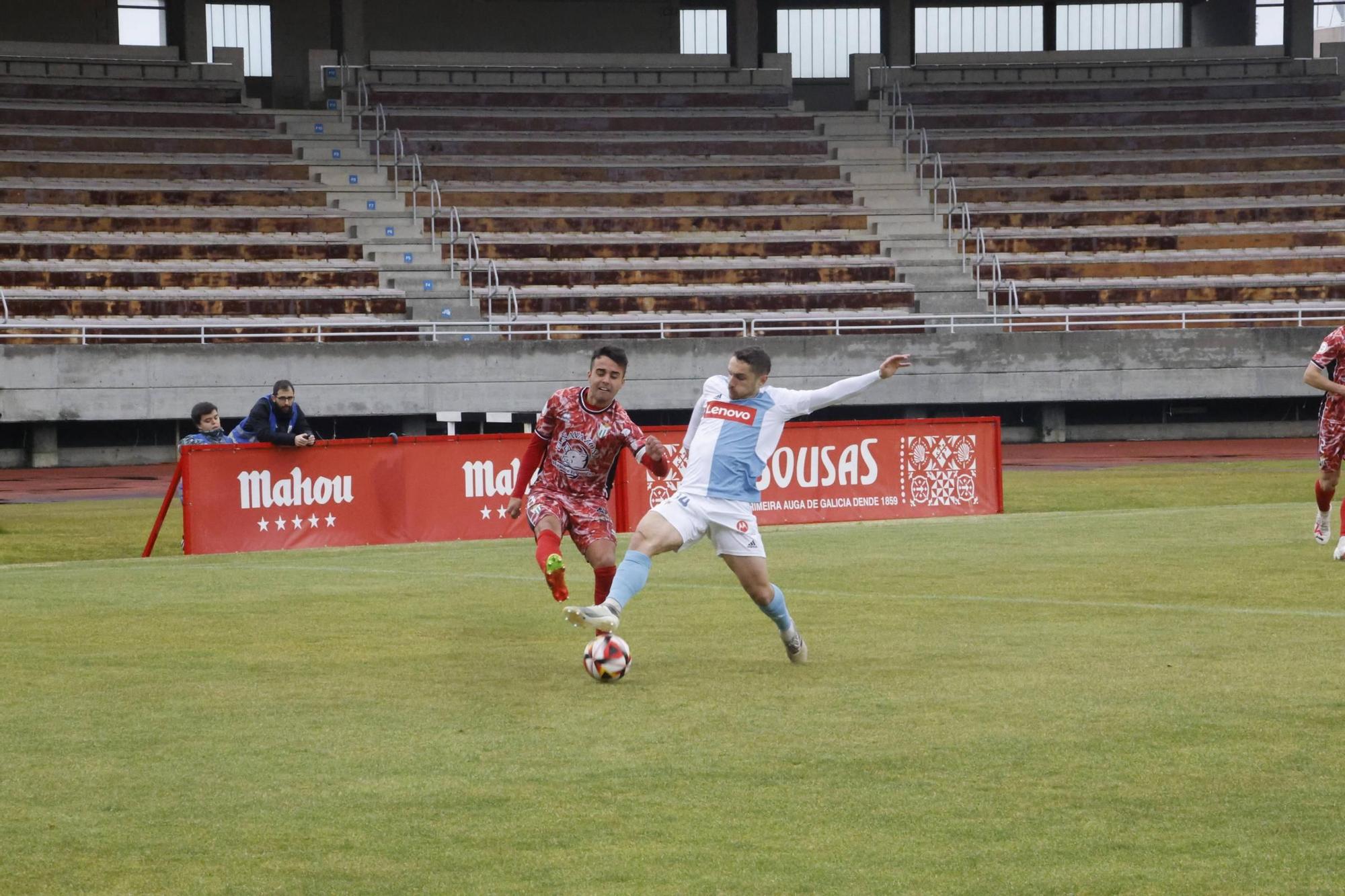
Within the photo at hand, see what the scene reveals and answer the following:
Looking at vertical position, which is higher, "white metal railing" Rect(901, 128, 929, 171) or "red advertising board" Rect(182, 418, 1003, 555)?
"white metal railing" Rect(901, 128, 929, 171)

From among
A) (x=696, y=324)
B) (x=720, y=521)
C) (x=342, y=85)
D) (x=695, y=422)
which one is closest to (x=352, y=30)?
(x=342, y=85)

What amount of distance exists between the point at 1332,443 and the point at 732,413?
8.03 metres

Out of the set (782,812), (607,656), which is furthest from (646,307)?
(782,812)

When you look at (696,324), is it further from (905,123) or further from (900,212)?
(905,123)

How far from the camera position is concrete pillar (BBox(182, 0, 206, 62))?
4647 cm

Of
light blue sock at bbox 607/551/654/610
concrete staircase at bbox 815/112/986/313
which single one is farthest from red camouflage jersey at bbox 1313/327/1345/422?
concrete staircase at bbox 815/112/986/313

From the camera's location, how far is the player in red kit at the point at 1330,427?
1429 centimetres

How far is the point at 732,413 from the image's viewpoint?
934cm

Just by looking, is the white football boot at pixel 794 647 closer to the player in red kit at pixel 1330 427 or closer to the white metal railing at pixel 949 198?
the player in red kit at pixel 1330 427

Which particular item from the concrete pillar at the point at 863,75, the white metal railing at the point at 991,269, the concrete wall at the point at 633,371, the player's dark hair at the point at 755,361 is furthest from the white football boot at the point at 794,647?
the concrete pillar at the point at 863,75

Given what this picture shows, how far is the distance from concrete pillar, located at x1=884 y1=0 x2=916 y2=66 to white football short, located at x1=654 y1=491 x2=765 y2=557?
140 feet

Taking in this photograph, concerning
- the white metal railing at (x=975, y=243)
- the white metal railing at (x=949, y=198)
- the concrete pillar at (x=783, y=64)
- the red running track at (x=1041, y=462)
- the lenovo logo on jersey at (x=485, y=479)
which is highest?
the concrete pillar at (x=783, y=64)

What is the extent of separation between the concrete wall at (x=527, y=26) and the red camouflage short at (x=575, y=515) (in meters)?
41.2

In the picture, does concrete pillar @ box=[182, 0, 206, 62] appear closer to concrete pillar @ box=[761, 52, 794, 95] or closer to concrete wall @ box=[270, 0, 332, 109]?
concrete wall @ box=[270, 0, 332, 109]
